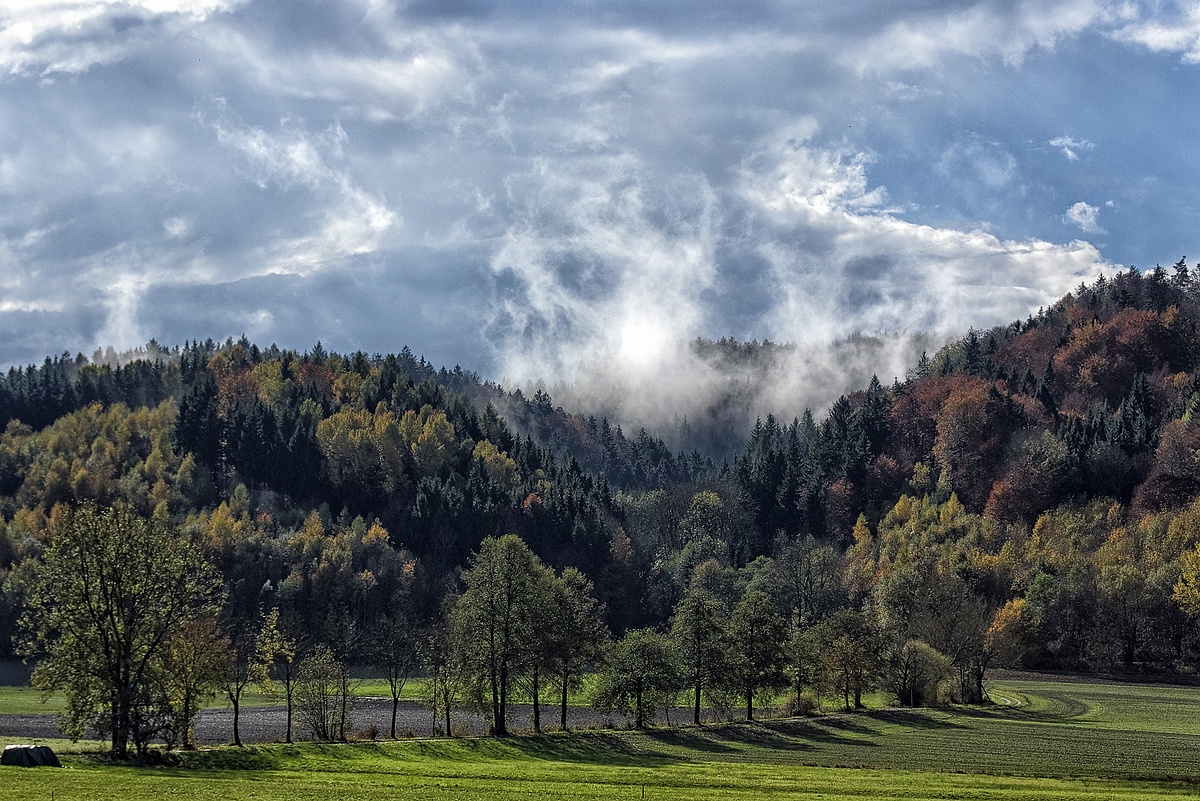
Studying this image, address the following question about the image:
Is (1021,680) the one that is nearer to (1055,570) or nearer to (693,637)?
(1055,570)

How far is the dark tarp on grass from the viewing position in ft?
219

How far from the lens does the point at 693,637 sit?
120 meters

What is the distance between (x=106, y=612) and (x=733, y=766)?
4574 cm

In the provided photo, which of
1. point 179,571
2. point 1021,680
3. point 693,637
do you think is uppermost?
point 179,571

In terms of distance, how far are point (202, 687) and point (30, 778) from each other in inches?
1079

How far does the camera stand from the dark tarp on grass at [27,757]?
66.8m

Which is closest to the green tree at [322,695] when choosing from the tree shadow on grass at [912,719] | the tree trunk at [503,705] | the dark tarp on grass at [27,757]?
the tree trunk at [503,705]

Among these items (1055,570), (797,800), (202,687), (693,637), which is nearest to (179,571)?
(202,687)

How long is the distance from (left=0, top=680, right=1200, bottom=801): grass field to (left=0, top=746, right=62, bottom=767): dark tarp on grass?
191 centimetres

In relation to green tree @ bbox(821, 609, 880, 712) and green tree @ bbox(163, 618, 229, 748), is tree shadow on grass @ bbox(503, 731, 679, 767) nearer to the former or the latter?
green tree @ bbox(163, 618, 229, 748)

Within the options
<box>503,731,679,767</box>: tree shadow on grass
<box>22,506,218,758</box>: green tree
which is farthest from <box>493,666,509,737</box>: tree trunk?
<box>22,506,218,758</box>: green tree

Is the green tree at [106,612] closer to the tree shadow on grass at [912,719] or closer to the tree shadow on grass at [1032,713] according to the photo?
the tree shadow on grass at [912,719]

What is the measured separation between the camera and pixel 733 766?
7831cm

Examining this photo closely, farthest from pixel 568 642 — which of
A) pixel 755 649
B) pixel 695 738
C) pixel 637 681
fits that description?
pixel 755 649
